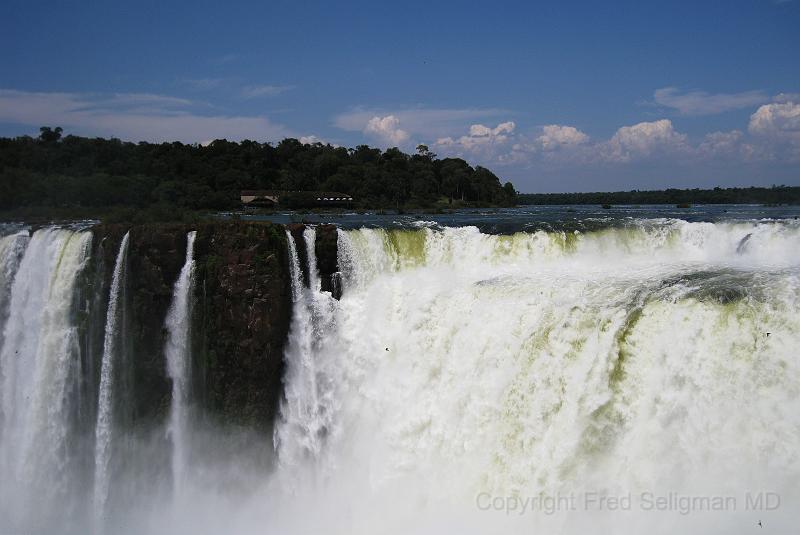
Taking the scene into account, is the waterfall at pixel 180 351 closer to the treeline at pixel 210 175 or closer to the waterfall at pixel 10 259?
the waterfall at pixel 10 259

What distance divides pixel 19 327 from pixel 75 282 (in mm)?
1658

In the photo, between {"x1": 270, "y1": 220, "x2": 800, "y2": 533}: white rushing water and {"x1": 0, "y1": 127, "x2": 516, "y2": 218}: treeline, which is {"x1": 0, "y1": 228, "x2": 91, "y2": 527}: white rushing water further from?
{"x1": 0, "y1": 127, "x2": 516, "y2": 218}: treeline

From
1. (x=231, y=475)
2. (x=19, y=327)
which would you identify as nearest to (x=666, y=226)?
(x=231, y=475)

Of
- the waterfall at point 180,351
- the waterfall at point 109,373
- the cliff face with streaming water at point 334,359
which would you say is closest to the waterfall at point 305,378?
the cliff face with streaming water at point 334,359

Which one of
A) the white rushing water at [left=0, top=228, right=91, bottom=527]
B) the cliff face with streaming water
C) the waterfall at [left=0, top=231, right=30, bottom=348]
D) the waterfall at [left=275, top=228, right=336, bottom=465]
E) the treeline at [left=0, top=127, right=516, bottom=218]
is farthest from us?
the treeline at [left=0, top=127, right=516, bottom=218]

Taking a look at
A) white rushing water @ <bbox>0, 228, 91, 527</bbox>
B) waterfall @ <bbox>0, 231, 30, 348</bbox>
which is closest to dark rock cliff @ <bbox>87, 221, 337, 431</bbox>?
white rushing water @ <bbox>0, 228, 91, 527</bbox>

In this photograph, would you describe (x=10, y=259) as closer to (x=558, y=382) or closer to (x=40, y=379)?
(x=40, y=379)

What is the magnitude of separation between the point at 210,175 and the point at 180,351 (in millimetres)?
36187

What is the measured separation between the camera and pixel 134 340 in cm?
1341

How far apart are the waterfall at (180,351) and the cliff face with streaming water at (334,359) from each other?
0.15 ft

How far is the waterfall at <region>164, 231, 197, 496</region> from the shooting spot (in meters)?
13.1

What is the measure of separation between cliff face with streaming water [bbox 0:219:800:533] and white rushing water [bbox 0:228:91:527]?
43mm

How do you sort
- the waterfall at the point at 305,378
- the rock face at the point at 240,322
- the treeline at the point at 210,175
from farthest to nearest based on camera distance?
the treeline at the point at 210,175, the rock face at the point at 240,322, the waterfall at the point at 305,378

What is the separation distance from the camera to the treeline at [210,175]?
3003cm
